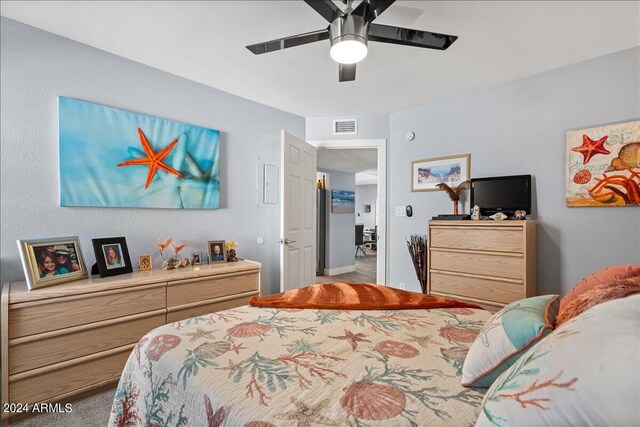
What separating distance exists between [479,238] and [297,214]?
190cm

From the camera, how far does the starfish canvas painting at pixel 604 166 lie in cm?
230

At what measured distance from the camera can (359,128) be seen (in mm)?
3916

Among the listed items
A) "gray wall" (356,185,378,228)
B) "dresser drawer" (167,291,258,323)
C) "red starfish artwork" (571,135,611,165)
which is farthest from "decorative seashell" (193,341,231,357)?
"gray wall" (356,185,378,228)

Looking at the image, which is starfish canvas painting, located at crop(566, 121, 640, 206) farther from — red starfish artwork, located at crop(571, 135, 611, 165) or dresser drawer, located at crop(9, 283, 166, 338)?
dresser drawer, located at crop(9, 283, 166, 338)

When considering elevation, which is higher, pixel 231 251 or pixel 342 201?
pixel 342 201

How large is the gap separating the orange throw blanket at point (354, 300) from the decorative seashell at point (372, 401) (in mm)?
726

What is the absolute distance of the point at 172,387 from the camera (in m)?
0.98

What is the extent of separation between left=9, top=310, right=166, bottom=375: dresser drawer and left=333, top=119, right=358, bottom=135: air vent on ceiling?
2848 millimetres

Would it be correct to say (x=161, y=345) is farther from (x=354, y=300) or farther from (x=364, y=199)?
(x=364, y=199)

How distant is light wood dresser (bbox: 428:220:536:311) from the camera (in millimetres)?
2527

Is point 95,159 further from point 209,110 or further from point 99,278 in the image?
point 209,110

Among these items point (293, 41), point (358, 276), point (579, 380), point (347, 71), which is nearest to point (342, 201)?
point (358, 276)

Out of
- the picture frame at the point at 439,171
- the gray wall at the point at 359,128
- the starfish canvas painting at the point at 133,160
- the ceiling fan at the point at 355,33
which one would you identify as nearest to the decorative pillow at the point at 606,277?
the ceiling fan at the point at 355,33

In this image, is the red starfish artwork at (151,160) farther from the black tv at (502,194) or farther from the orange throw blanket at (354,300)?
the black tv at (502,194)
